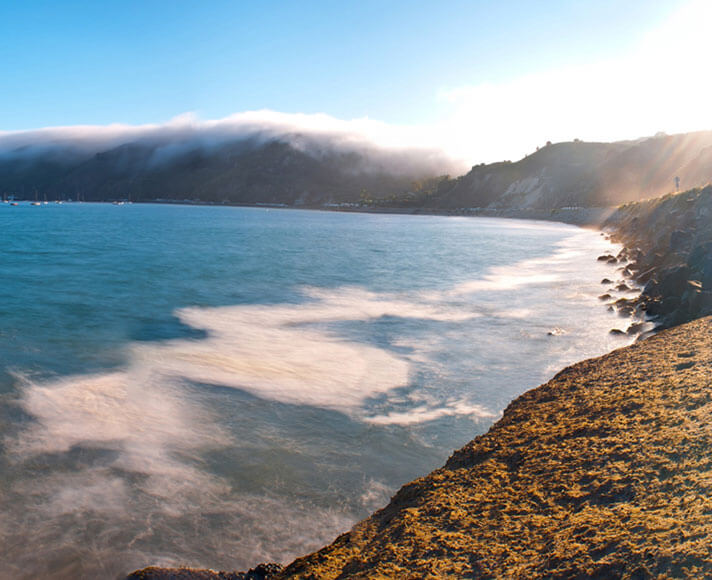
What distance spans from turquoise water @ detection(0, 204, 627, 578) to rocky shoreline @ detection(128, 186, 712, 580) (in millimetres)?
1220

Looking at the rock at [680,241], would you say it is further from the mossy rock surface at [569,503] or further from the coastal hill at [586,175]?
the coastal hill at [586,175]

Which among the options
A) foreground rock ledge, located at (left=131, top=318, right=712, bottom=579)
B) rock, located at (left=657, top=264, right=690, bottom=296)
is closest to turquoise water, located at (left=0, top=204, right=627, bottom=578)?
foreground rock ledge, located at (left=131, top=318, right=712, bottom=579)

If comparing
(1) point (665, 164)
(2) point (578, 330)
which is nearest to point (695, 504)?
(2) point (578, 330)

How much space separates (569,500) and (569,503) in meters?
0.05

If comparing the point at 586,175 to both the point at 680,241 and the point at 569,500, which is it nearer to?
the point at 680,241

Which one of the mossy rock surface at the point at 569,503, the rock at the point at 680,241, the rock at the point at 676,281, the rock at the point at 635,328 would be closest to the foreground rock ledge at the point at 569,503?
the mossy rock surface at the point at 569,503

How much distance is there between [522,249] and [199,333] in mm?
38740

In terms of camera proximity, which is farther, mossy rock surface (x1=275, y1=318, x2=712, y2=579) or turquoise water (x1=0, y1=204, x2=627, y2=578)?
turquoise water (x1=0, y1=204, x2=627, y2=578)

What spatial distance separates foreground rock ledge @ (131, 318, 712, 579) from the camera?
3621mm

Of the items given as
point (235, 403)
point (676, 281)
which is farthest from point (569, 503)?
point (676, 281)

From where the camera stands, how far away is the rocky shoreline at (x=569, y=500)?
3.65m

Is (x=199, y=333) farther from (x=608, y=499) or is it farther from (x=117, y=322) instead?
(x=608, y=499)

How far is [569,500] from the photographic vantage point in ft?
14.9

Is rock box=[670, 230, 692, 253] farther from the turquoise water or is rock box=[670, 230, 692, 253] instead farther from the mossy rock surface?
the mossy rock surface
